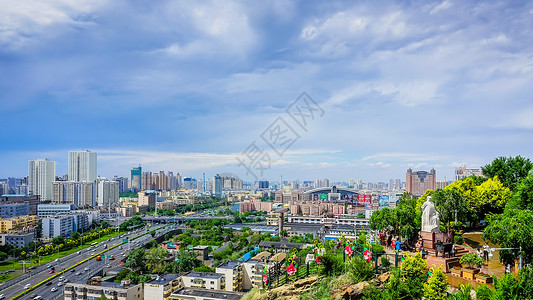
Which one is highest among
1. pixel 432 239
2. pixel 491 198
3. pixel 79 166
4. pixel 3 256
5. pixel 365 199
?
pixel 79 166

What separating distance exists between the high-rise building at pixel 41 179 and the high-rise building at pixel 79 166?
23.5 feet

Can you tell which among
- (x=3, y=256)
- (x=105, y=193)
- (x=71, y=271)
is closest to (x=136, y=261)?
(x=71, y=271)

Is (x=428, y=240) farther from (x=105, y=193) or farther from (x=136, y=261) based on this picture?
(x=105, y=193)

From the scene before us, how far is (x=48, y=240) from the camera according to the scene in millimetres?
19062

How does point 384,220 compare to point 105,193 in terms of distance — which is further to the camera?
point 105,193

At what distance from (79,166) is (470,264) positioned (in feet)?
151

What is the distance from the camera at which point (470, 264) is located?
4.33 metres

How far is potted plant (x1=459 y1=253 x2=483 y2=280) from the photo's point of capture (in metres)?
3.92

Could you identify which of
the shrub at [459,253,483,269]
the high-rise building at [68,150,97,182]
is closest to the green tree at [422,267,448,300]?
the shrub at [459,253,483,269]

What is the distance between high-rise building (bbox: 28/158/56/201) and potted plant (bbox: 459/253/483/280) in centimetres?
3931

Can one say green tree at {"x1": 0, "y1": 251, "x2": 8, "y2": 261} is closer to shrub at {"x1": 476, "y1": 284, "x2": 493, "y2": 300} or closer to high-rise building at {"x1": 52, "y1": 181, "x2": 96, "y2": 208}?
shrub at {"x1": 476, "y1": 284, "x2": 493, "y2": 300}

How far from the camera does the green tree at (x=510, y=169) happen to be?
8.24 metres

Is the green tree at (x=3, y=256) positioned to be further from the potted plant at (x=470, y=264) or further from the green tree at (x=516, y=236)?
the green tree at (x=516, y=236)

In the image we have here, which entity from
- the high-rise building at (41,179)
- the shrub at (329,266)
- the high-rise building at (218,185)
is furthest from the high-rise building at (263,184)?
the shrub at (329,266)
